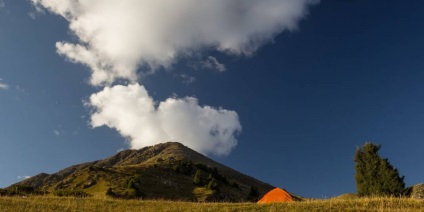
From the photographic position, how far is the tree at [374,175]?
177 ft

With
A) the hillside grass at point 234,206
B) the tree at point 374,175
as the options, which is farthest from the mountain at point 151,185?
the hillside grass at point 234,206

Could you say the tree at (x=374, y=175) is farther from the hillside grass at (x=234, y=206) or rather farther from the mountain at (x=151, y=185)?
the hillside grass at (x=234, y=206)

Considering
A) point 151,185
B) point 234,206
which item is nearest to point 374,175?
point 151,185

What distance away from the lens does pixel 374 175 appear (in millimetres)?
56500

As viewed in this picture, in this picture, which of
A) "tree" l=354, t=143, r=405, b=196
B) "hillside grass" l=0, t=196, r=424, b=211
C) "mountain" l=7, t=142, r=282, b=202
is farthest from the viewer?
"mountain" l=7, t=142, r=282, b=202

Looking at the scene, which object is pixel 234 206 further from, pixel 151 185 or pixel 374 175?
pixel 151 185

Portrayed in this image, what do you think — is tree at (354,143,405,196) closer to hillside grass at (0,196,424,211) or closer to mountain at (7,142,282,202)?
mountain at (7,142,282,202)

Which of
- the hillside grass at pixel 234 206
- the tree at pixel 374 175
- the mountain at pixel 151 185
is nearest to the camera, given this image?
the hillside grass at pixel 234 206

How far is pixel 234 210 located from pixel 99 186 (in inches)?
1580

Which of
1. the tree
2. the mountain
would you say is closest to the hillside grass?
the mountain

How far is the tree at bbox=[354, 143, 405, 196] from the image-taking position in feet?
177

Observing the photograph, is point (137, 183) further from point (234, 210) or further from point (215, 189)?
point (234, 210)

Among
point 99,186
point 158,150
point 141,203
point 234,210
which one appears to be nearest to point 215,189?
point 99,186

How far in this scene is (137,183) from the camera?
204 ft
